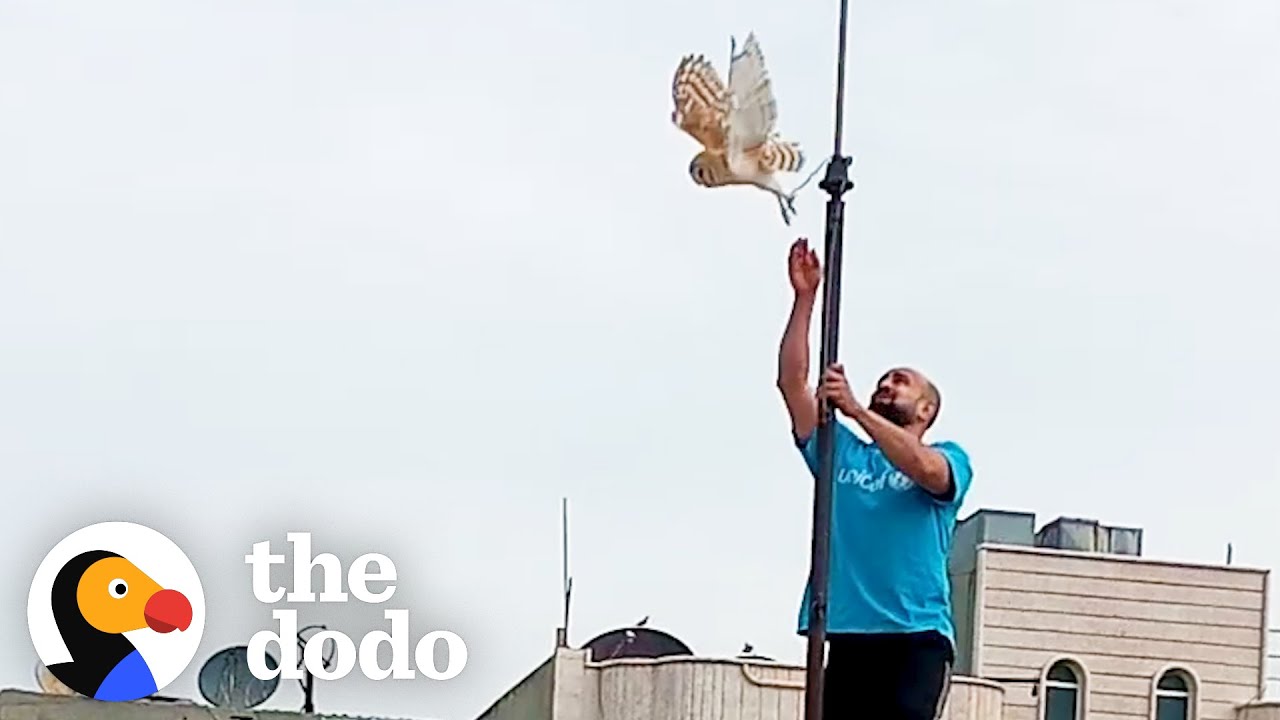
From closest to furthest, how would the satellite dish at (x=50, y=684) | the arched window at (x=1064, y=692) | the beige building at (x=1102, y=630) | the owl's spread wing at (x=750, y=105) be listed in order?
1. the owl's spread wing at (x=750, y=105)
2. the satellite dish at (x=50, y=684)
3. the beige building at (x=1102, y=630)
4. the arched window at (x=1064, y=692)

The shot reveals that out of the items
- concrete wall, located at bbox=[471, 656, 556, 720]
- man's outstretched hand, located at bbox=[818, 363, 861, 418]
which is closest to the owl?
man's outstretched hand, located at bbox=[818, 363, 861, 418]

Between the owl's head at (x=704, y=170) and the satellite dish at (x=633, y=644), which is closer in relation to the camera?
the owl's head at (x=704, y=170)

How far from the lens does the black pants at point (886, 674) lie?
647cm

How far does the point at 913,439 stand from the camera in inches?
249

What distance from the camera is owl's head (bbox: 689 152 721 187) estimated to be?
6516mm

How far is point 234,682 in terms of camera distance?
1909 cm

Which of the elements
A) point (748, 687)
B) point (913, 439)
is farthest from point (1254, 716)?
point (913, 439)

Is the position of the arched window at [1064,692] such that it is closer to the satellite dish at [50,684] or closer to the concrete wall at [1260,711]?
the concrete wall at [1260,711]

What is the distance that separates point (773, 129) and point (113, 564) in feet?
36.3

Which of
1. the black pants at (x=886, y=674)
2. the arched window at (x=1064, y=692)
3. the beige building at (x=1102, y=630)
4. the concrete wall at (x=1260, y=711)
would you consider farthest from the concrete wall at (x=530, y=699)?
the black pants at (x=886, y=674)

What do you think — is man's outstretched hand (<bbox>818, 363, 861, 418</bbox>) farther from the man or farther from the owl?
the owl

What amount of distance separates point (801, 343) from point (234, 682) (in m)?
13.2

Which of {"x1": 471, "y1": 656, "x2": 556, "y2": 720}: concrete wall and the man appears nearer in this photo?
the man

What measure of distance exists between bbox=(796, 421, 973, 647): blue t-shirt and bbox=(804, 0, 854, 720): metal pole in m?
0.11
